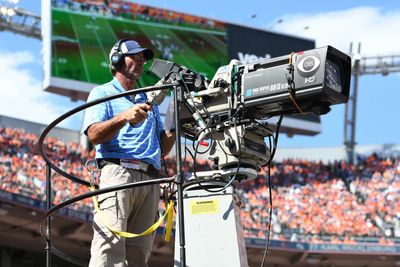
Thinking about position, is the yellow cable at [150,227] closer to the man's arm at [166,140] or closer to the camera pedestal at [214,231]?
the camera pedestal at [214,231]

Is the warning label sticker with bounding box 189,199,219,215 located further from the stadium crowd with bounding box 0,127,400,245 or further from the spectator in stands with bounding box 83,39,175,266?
the stadium crowd with bounding box 0,127,400,245

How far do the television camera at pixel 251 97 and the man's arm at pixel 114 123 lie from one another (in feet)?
0.86

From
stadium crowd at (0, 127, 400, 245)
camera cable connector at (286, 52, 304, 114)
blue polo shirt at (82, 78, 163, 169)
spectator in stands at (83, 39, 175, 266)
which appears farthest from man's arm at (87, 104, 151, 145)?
stadium crowd at (0, 127, 400, 245)

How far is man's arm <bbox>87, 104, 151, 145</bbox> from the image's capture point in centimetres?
425

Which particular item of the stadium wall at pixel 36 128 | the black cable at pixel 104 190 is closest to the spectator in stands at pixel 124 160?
the black cable at pixel 104 190

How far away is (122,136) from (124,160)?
0.17 metres

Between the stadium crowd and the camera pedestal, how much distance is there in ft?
49.5

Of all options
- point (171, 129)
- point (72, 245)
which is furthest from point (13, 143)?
point (171, 129)

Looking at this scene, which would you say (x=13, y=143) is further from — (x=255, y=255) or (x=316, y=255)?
(x=316, y=255)

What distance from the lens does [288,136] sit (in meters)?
30.5

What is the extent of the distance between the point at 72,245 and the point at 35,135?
7484mm

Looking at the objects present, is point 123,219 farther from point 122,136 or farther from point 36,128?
point 36,128

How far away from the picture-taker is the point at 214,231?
4426 mm

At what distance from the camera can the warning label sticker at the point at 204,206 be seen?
4469 mm
